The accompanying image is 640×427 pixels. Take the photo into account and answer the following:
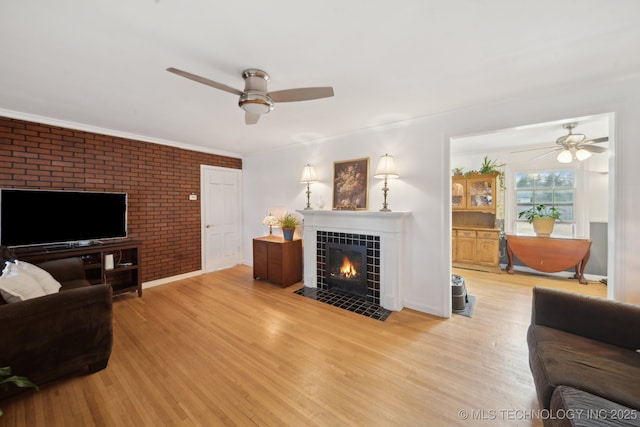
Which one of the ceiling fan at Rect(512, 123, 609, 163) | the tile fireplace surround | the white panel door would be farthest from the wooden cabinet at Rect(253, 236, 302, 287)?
the ceiling fan at Rect(512, 123, 609, 163)

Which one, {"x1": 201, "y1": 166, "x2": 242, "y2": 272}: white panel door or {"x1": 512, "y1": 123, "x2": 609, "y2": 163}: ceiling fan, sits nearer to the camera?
{"x1": 512, "y1": 123, "x2": 609, "y2": 163}: ceiling fan

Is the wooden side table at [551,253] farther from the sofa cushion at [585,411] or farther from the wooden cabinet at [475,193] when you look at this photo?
the sofa cushion at [585,411]

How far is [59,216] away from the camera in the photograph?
3037 millimetres

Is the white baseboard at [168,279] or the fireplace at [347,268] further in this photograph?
the white baseboard at [168,279]

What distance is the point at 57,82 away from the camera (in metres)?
2.13

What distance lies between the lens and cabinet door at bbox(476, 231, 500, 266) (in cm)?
466

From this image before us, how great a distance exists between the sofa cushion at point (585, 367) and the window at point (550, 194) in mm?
3807

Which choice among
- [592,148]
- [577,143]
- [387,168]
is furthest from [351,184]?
[592,148]

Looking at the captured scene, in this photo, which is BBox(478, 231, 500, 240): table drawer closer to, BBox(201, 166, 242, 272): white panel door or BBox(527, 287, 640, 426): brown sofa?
BBox(527, 287, 640, 426): brown sofa

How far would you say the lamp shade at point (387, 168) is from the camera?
3.06m

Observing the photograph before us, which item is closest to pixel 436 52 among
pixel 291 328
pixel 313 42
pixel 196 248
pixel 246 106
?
pixel 313 42

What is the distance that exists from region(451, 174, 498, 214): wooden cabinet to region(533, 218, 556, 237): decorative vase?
673mm

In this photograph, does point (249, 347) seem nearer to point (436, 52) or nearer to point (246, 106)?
point (246, 106)

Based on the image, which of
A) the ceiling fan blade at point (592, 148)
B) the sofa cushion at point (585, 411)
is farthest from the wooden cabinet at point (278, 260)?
the ceiling fan blade at point (592, 148)
